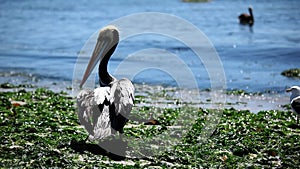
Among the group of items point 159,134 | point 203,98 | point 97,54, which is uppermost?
point 97,54

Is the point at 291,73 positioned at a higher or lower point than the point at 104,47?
lower

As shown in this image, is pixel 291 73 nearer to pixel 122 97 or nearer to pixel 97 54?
pixel 97 54

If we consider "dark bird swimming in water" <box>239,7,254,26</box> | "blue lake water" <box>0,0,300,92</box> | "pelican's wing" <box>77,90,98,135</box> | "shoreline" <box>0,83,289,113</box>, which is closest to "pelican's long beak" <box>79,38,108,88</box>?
"pelican's wing" <box>77,90,98,135</box>

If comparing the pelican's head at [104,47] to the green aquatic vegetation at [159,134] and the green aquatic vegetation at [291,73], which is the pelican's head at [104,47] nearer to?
the green aquatic vegetation at [159,134]

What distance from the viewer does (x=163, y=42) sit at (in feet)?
68.9

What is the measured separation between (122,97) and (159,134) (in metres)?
1.10

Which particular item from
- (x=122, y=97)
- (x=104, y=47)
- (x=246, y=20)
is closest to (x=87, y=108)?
(x=122, y=97)

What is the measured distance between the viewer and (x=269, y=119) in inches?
331

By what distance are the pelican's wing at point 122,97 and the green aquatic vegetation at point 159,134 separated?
0.59 meters

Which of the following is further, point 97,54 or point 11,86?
point 11,86

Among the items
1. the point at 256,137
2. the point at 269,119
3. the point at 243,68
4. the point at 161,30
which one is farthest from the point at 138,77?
the point at 161,30

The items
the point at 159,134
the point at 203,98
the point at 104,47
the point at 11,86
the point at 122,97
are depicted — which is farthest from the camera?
the point at 11,86

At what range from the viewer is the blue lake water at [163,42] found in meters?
14.1

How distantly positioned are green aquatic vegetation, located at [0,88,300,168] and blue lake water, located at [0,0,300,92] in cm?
387
